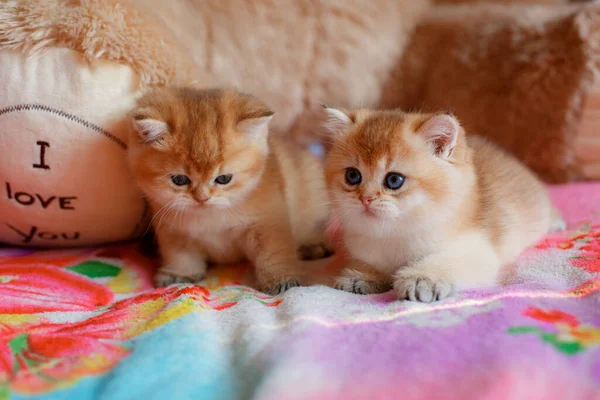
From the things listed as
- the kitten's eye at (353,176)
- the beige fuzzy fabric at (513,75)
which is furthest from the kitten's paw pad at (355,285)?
the beige fuzzy fabric at (513,75)

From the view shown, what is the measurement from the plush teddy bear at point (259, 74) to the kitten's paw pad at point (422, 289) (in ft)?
2.55

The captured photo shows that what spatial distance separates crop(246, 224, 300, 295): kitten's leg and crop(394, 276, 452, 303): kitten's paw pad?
0.31 metres

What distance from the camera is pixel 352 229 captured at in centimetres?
121

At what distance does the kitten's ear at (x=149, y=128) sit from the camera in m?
1.20

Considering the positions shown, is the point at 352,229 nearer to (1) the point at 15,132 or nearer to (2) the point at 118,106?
(2) the point at 118,106

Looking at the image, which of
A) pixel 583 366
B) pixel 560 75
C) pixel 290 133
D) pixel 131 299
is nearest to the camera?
pixel 583 366

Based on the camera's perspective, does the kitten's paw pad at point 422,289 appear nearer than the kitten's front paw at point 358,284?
Yes

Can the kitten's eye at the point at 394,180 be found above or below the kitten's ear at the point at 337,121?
below

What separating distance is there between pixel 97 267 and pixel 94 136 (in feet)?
1.14

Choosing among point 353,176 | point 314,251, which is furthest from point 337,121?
point 314,251

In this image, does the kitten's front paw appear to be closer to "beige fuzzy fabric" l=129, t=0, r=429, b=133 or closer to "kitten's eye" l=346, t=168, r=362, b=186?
"kitten's eye" l=346, t=168, r=362, b=186

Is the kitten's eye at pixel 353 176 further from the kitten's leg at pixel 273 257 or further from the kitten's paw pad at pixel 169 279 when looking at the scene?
the kitten's paw pad at pixel 169 279

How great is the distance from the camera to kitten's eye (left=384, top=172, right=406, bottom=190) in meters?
1.10

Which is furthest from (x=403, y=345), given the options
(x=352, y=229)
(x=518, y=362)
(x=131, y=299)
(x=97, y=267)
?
(x=97, y=267)
